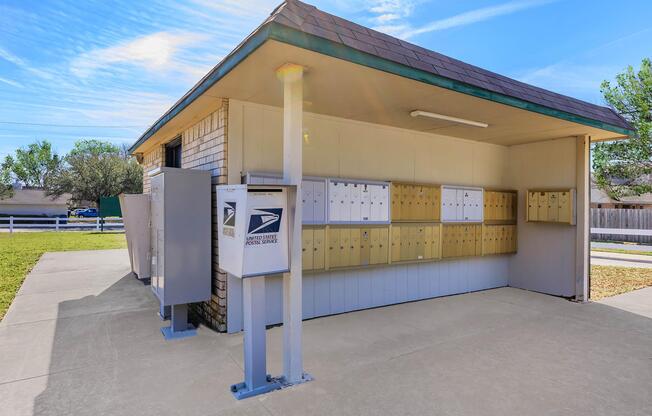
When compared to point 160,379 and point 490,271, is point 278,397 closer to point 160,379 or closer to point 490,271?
point 160,379

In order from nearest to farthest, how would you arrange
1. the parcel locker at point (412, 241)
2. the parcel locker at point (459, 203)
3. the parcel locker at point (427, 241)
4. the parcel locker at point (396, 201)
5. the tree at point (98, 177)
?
the parcel locker at point (396, 201) → the parcel locker at point (412, 241) → the parcel locker at point (427, 241) → the parcel locker at point (459, 203) → the tree at point (98, 177)

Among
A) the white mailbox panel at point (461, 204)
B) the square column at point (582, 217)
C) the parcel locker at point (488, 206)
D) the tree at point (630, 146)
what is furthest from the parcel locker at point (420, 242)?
the tree at point (630, 146)

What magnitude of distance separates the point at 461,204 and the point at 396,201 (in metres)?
1.41

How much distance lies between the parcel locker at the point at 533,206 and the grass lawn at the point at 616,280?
5.08 ft

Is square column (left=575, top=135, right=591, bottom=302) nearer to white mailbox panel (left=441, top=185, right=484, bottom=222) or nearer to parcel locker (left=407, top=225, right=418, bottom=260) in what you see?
white mailbox panel (left=441, top=185, right=484, bottom=222)

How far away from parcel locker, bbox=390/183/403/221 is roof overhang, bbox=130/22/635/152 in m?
0.86

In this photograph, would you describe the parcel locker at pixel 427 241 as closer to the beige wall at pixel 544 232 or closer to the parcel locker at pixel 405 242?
the parcel locker at pixel 405 242

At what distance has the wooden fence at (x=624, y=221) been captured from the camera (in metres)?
16.3

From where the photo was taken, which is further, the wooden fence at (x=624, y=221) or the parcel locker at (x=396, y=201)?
the wooden fence at (x=624, y=221)

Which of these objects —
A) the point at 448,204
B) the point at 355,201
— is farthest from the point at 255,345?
the point at 448,204

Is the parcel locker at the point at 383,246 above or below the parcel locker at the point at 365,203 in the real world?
Answer: below

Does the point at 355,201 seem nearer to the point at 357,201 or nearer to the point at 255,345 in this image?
the point at 357,201

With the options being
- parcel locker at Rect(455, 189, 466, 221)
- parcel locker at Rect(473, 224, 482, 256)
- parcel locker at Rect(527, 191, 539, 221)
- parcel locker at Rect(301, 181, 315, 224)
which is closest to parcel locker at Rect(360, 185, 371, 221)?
parcel locker at Rect(301, 181, 315, 224)

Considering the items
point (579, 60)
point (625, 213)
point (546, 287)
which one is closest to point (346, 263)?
point (546, 287)
